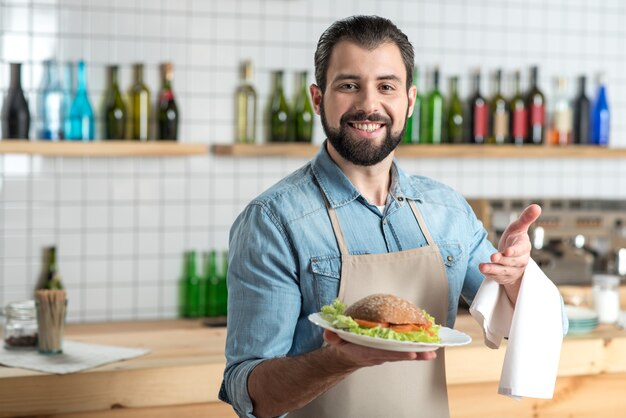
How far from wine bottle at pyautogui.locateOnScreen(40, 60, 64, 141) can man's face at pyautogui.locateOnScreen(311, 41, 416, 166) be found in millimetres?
2001

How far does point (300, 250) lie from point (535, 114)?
2.66 m

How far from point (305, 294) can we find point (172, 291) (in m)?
2.13

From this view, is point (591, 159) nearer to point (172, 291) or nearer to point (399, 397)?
point (172, 291)

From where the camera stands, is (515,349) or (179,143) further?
(179,143)

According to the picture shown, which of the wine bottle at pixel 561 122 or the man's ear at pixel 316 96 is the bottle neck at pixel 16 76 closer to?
the man's ear at pixel 316 96

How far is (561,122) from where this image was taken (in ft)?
13.7

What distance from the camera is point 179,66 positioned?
3660 millimetres

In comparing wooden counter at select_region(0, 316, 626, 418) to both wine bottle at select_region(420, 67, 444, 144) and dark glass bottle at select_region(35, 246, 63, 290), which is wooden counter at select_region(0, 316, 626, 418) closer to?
dark glass bottle at select_region(35, 246, 63, 290)

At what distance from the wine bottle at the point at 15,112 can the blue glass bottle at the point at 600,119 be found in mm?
2541

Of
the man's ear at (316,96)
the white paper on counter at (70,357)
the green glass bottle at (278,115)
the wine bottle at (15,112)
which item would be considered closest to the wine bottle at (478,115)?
the green glass bottle at (278,115)

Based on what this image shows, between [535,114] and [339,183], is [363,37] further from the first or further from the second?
[535,114]

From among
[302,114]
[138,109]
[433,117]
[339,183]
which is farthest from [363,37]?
[433,117]

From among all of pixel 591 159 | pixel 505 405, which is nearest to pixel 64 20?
pixel 505 405

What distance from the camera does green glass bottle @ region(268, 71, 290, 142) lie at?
3.78 m
